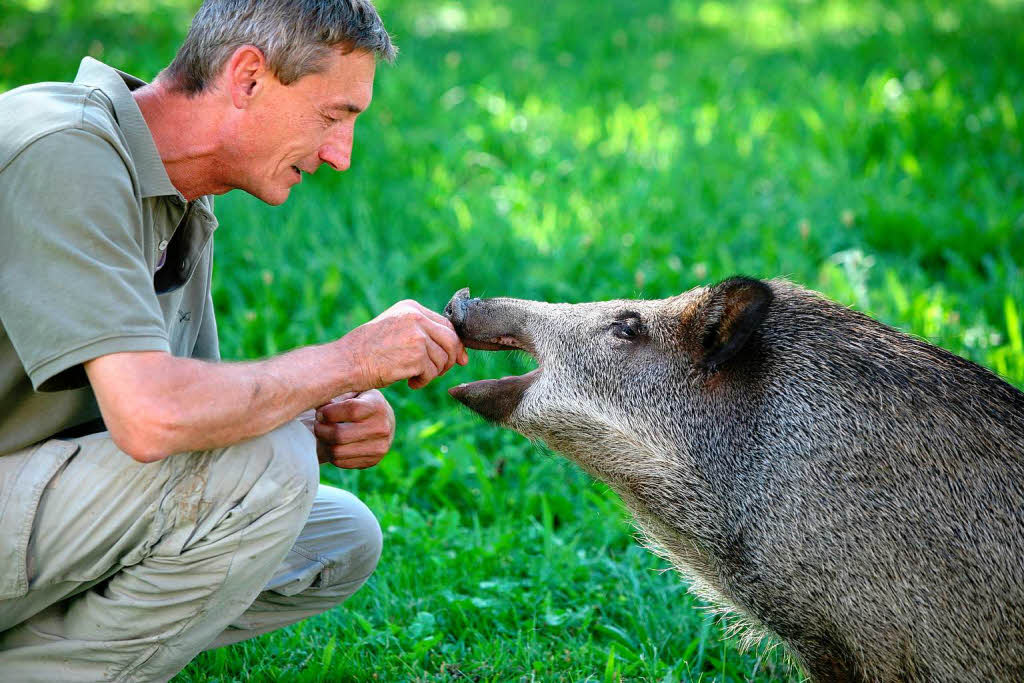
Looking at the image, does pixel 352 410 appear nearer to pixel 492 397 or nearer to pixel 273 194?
pixel 492 397

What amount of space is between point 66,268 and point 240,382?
0.44 m

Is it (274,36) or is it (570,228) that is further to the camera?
(570,228)

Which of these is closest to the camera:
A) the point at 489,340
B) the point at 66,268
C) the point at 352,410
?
the point at 66,268

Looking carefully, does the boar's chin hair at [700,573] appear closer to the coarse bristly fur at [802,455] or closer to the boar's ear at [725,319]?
the coarse bristly fur at [802,455]

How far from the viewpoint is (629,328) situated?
132 inches

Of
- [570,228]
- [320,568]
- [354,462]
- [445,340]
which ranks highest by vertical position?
[445,340]

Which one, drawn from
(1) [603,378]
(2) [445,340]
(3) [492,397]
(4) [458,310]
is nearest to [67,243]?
(2) [445,340]

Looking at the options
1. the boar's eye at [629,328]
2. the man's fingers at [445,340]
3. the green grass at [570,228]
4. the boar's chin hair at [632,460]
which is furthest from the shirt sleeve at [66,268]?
the boar's eye at [629,328]

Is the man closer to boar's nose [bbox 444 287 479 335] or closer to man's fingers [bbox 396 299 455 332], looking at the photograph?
man's fingers [bbox 396 299 455 332]

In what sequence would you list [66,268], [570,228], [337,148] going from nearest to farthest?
[66,268], [337,148], [570,228]

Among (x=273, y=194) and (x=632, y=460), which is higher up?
(x=273, y=194)

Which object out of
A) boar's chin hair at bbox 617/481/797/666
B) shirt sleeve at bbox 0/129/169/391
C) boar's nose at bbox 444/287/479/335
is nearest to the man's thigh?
shirt sleeve at bbox 0/129/169/391

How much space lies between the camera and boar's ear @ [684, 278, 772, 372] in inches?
119

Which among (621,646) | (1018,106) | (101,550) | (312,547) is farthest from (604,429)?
(1018,106)
